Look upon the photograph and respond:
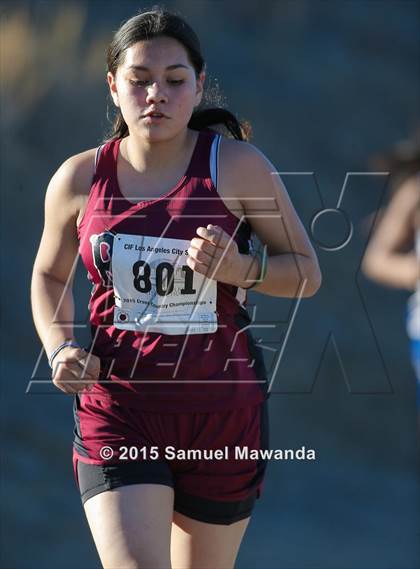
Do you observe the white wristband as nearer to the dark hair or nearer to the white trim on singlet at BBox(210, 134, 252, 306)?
the white trim on singlet at BBox(210, 134, 252, 306)

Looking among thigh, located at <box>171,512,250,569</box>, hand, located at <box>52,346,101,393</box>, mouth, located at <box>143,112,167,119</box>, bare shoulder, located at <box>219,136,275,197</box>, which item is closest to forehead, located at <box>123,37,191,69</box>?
mouth, located at <box>143,112,167,119</box>

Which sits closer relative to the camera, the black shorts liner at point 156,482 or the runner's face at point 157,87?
the black shorts liner at point 156,482

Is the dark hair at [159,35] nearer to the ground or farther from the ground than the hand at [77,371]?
farther from the ground

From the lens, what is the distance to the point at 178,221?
2.45 metres

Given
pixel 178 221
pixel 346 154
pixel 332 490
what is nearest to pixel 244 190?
pixel 178 221

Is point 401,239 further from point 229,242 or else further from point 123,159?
point 123,159

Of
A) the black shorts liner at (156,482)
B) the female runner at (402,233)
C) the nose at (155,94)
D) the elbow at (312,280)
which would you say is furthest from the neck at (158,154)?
the black shorts liner at (156,482)

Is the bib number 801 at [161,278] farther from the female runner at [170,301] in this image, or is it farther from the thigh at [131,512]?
the thigh at [131,512]

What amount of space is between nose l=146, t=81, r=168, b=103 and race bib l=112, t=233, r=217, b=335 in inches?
11.9

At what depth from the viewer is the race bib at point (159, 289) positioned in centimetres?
244

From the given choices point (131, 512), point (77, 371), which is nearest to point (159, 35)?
point (77, 371)

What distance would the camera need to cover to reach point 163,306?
247cm

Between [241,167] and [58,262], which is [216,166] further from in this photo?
[58,262]

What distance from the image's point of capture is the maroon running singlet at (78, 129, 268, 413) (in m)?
2.44
